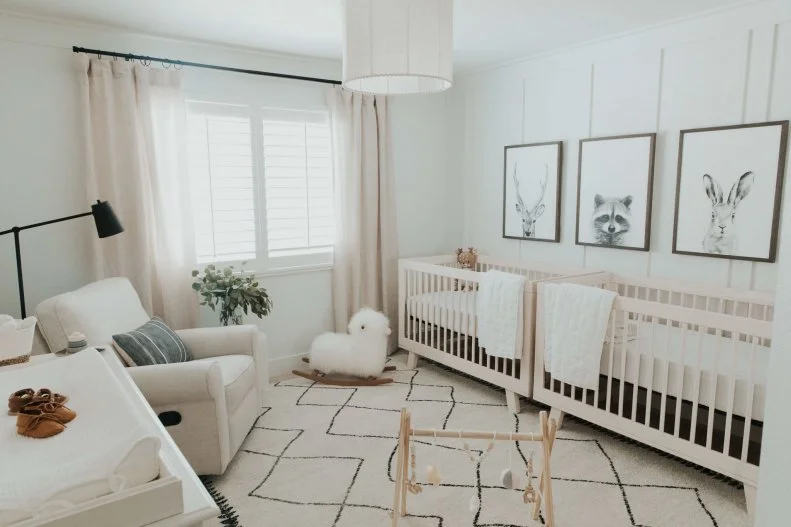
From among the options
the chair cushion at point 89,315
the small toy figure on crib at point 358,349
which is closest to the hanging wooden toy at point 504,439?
the chair cushion at point 89,315

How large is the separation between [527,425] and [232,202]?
238 centimetres

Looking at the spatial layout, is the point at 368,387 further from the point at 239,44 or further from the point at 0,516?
the point at 0,516

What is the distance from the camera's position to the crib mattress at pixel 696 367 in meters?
A: 2.10

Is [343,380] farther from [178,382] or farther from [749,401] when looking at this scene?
[749,401]

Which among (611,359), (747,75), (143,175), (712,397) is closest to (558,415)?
(611,359)

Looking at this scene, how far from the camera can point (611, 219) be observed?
332cm

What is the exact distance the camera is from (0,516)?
84 centimetres

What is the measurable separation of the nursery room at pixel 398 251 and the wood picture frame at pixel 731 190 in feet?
0.04

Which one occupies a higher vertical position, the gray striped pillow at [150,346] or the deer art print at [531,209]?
the deer art print at [531,209]

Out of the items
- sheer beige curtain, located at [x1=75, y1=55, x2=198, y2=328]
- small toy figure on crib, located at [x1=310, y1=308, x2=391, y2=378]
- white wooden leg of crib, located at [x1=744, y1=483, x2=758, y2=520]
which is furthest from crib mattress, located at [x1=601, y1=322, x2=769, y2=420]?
sheer beige curtain, located at [x1=75, y1=55, x2=198, y2=328]

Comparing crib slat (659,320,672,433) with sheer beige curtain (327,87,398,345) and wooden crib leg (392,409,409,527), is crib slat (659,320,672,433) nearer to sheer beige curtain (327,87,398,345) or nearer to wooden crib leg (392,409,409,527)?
wooden crib leg (392,409,409,527)

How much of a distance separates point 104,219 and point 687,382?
2.79 meters

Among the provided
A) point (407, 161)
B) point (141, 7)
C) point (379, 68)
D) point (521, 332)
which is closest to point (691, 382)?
point (521, 332)

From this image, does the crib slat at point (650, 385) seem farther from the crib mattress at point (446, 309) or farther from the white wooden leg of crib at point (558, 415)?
the crib mattress at point (446, 309)
